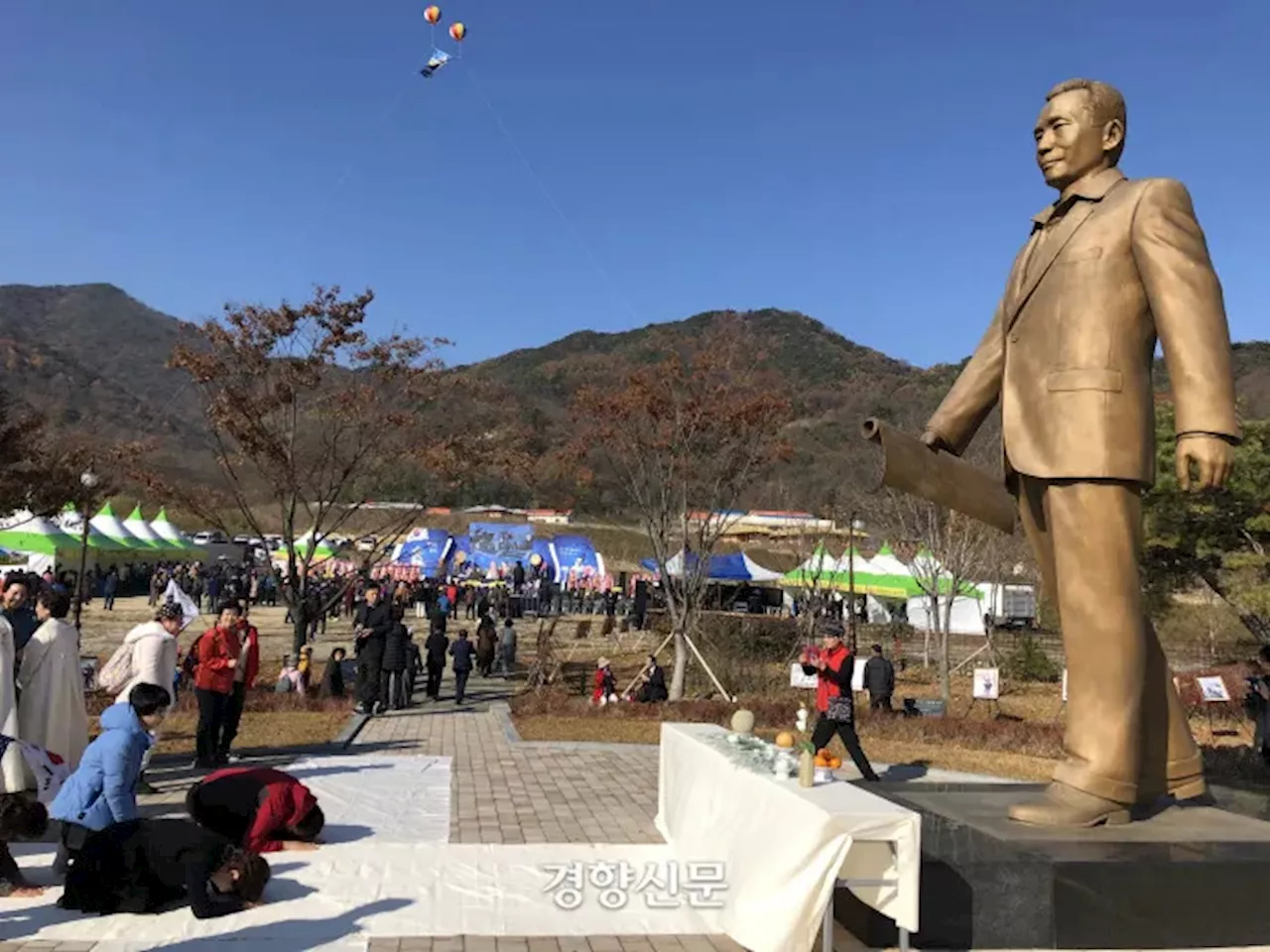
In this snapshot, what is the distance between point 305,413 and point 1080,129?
13.8 metres

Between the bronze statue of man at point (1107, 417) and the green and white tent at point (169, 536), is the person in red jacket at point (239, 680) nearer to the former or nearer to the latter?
the bronze statue of man at point (1107, 417)

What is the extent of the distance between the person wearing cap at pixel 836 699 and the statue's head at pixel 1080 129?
5.39m

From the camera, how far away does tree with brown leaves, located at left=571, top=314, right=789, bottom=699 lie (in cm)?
1617

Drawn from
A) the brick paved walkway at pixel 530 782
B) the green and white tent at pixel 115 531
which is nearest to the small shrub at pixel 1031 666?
the brick paved walkway at pixel 530 782

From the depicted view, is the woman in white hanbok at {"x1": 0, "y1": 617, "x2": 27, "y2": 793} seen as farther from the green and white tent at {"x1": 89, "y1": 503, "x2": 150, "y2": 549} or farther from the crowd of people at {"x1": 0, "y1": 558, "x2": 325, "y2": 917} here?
the green and white tent at {"x1": 89, "y1": 503, "x2": 150, "y2": 549}

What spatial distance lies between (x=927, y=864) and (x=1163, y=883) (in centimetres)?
109

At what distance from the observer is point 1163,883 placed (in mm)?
4789

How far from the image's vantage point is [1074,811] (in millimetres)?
5438

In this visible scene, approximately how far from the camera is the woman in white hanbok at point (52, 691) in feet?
22.5

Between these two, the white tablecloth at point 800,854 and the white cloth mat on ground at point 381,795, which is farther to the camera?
the white cloth mat on ground at point 381,795

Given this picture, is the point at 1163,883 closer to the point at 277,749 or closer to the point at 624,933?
the point at 624,933

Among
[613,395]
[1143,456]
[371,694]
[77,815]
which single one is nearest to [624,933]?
[77,815]

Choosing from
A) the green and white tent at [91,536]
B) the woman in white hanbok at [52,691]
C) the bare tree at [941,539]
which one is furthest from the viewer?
the green and white tent at [91,536]

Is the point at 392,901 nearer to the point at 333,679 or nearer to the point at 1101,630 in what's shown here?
the point at 1101,630
